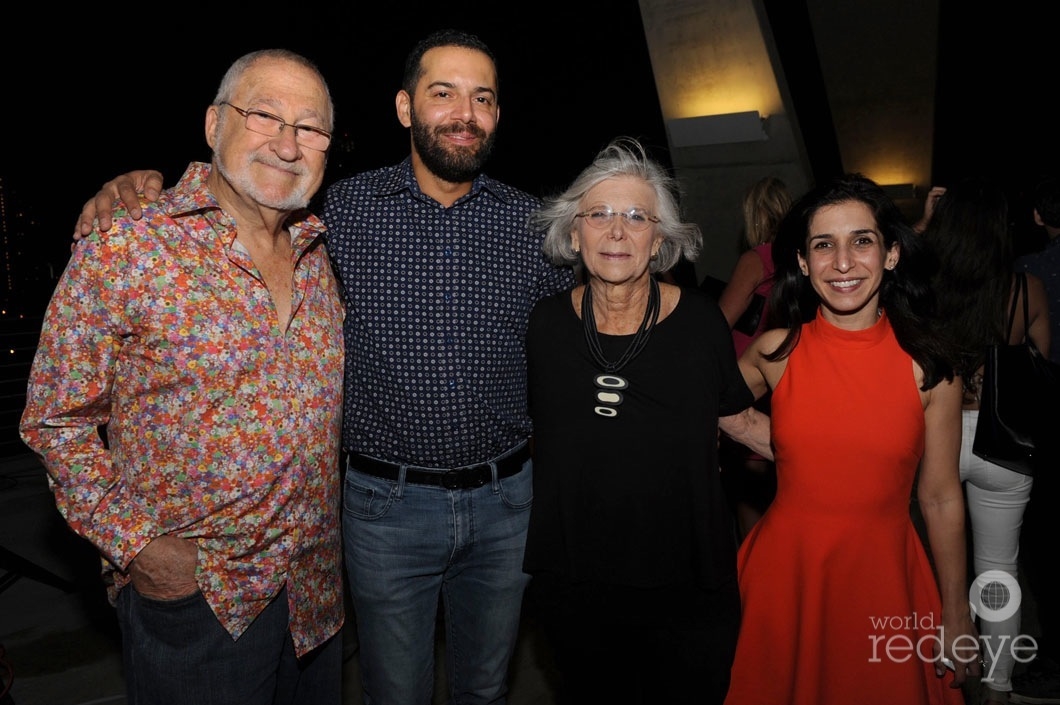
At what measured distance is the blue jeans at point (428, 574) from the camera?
2.00 m

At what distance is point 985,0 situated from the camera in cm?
992

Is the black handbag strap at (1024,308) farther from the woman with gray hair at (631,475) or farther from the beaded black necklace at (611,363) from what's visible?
the beaded black necklace at (611,363)

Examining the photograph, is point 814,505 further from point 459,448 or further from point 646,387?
point 459,448

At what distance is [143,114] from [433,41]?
8.66m

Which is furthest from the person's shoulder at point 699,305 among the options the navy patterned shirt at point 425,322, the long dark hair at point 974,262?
the long dark hair at point 974,262

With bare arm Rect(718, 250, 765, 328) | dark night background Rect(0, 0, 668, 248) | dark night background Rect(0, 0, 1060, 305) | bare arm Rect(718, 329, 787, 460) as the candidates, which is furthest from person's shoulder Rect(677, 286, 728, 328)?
dark night background Rect(0, 0, 668, 248)

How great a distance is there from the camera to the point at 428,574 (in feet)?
6.69

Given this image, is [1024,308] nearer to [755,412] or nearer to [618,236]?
[755,412]

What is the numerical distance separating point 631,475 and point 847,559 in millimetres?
648

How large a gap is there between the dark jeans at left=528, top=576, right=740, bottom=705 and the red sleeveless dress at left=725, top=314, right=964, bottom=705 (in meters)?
0.14

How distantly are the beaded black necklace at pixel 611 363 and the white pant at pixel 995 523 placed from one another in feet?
4.94

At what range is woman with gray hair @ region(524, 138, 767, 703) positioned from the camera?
1.87 meters

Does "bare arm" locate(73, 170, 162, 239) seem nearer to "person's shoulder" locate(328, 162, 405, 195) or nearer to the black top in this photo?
"person's shoulder" locate(328, 162, 405, 195)

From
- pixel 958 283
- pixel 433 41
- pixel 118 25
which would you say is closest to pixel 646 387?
pixel 433 41
